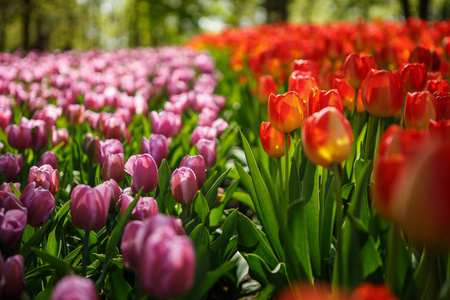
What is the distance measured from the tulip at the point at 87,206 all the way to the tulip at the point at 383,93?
32.4 inches

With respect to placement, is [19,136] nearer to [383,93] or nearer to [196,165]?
[196,165]

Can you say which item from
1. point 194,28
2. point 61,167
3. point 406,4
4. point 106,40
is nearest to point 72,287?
point 61,167

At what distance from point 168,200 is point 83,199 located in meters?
0.55

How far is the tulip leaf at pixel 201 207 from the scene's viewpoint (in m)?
1.42

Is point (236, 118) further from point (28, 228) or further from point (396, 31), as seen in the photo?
point (396, 31)

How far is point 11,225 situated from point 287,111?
84 cm

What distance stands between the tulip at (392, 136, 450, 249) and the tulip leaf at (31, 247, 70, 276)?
0.78m

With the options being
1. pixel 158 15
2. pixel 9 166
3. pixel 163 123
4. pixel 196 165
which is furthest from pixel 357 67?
pixel 158 15

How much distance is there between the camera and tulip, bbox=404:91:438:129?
1.21m

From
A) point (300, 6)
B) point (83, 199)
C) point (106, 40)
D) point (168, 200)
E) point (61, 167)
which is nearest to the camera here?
point (83, 199)

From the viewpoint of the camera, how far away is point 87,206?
3.65 ft

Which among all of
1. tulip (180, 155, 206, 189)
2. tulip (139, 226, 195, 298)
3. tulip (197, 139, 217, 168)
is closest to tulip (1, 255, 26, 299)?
tulip (139, 226, 195, 298)

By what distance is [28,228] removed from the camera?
143 centimetres

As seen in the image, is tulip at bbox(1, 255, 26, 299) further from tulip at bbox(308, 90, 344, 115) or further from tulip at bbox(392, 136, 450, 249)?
tulip at bbox(308, 90, 344, 115)
